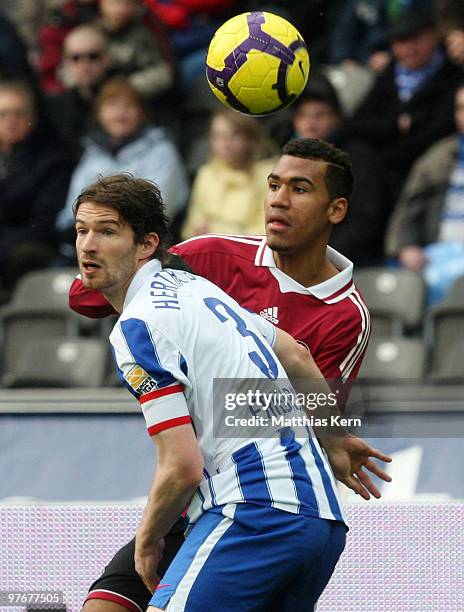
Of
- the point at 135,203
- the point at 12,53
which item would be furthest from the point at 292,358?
the point at 12,53

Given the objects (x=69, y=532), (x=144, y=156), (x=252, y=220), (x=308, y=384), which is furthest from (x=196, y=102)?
(x=308, y=384)

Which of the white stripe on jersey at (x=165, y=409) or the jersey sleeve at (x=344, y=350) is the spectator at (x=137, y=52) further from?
the white stripe on jersey at (x=165, y=409)

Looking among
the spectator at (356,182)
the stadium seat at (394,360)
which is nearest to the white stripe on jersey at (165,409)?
the stadium seat at (394,360)

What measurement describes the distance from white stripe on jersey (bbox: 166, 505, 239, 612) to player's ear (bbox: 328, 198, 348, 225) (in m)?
1.55

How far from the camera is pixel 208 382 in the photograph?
3758 mm

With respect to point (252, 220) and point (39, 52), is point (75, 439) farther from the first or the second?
point (39, 52)

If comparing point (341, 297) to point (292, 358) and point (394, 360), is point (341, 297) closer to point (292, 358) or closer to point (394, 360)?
point (292, 358)

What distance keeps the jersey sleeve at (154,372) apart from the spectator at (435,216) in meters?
4.97

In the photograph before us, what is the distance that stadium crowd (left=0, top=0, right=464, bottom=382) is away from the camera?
8828mm

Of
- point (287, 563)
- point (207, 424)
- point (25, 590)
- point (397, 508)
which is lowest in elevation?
point (25, 590)

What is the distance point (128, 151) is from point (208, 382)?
5.76 m

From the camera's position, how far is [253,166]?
8.87 meters

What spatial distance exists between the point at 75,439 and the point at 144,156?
319 centimetres

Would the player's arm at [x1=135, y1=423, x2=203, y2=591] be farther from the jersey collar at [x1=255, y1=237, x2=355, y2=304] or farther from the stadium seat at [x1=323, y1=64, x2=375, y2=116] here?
the stadium seat at [x1=323, y1=64, x2=375, y2=116]
